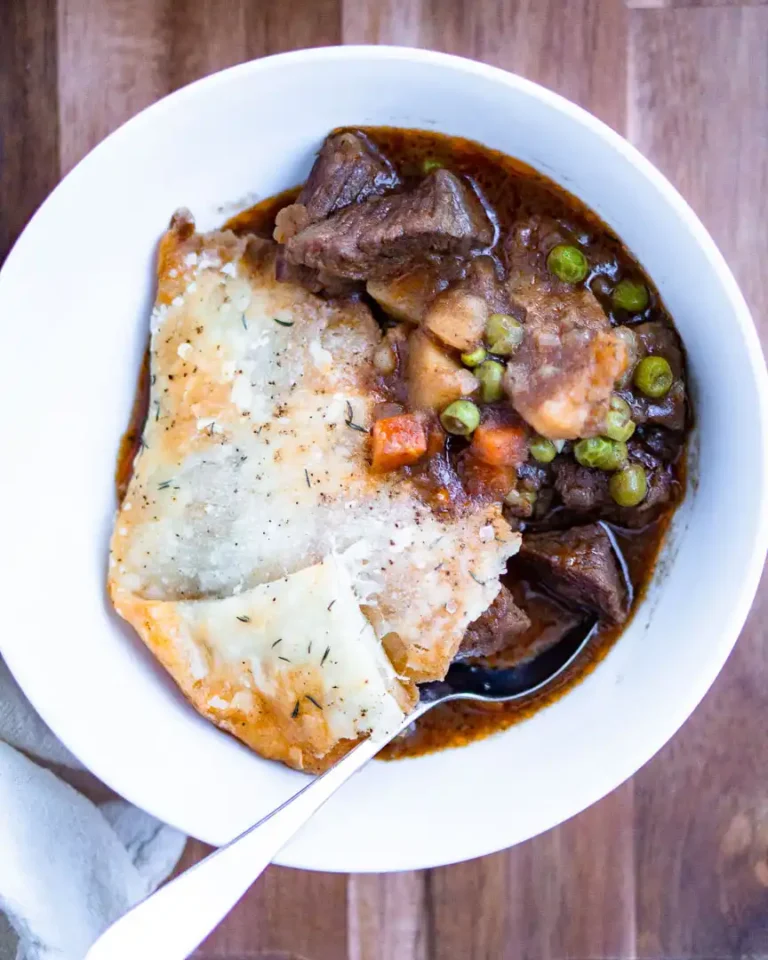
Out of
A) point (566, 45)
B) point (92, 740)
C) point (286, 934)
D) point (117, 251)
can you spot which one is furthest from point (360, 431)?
point (286, 934)

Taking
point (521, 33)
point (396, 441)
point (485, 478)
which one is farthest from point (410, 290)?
point (521, 33)

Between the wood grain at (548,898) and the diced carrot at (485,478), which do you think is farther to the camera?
the wood grain at (548,898)

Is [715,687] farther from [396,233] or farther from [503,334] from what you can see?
[396,233]

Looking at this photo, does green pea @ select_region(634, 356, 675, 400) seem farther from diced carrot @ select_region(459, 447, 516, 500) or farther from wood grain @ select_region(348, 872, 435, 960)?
wood grain @ select_region(348, 872, 435, 960)

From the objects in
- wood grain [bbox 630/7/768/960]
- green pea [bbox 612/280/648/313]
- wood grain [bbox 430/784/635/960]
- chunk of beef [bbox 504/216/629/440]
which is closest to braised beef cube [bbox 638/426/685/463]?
chunk of beef [bbox 504/216/629/440]

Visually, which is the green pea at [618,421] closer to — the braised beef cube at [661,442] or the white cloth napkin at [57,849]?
the braised beef cube at [661,442]

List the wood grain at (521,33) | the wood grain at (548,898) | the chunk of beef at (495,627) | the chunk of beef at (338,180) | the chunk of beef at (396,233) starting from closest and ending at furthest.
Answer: the chunk of beef at (396,233) < the chunk of beef at (338,180) < the chunk of beef at (495,627) < the wood grain at (521,33) < the wood grain at (548,898)

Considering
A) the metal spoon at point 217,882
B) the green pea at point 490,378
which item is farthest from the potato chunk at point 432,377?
the metal spoon at point 217,882
